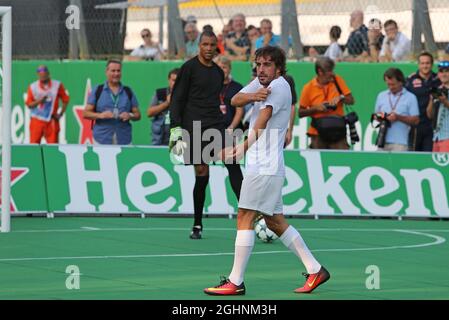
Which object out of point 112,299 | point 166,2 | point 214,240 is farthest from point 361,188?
point 112,299

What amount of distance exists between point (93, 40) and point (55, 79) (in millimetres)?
1357

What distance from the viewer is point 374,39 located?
23531mm

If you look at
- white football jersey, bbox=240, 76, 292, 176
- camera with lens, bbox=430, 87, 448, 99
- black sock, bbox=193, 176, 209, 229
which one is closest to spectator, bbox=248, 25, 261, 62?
camera with lens, bbox=430, 87, 448, 99

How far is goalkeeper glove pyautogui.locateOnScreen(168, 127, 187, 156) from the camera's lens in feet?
51.2

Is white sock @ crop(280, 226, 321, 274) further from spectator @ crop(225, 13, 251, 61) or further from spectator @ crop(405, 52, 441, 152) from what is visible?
spectator @ crop(225, 13, 251, 61)

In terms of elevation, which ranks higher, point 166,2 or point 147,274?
point 166,2

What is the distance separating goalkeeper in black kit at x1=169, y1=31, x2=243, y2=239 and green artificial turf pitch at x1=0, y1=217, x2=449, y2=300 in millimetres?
890

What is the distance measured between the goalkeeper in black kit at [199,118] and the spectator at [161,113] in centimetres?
400

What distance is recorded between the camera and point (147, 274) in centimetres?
1250

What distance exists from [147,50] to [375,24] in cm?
466

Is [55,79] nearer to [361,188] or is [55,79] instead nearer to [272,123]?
[361,188]

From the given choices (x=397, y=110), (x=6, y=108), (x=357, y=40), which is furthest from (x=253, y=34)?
(x=6, y=108)

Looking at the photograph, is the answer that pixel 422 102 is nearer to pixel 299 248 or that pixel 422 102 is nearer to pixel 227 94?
pixel 227 94
